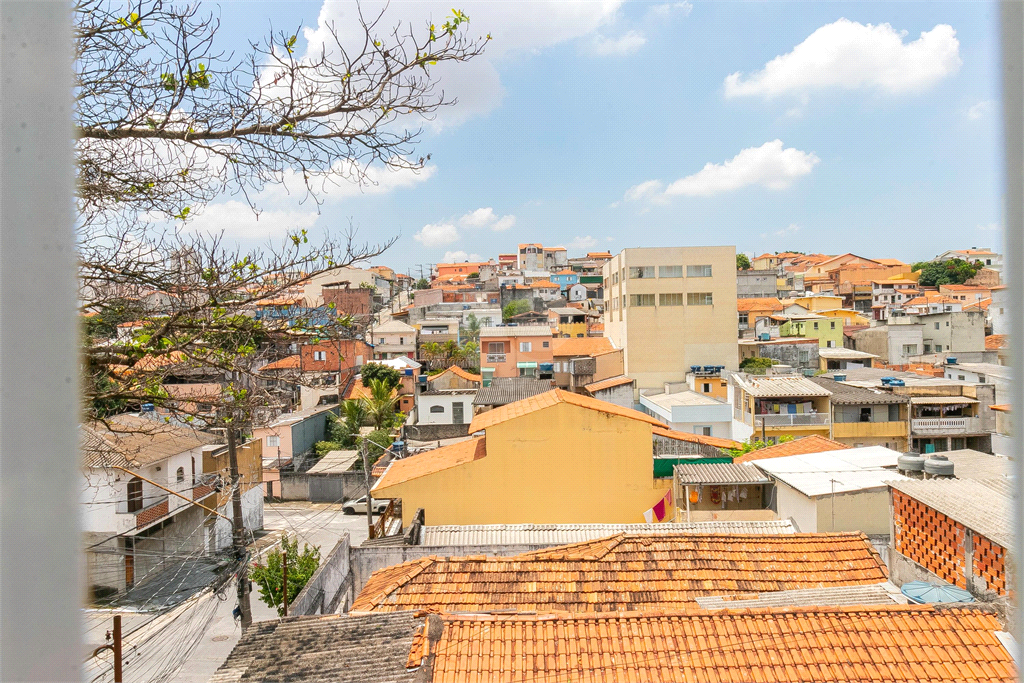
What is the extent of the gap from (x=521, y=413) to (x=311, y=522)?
11.6m

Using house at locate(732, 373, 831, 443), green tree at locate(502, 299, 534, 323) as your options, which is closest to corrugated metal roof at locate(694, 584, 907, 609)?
house at locate(732, 373, 831, 443)

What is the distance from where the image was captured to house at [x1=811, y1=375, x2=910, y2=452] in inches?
757

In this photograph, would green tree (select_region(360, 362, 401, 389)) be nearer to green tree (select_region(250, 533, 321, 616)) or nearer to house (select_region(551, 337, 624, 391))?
house (select_region(551, 337, 624, 391))

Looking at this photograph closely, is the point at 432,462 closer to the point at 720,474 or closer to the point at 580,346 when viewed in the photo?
the point at 720,474

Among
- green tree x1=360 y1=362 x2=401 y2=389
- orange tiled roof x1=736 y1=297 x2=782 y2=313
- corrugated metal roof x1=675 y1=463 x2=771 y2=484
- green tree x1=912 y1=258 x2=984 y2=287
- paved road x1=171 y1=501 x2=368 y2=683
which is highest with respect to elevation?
green tree x1=912 y1=258 x2=984 y2=287

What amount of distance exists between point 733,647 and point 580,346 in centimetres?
2820

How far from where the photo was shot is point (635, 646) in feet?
16.6

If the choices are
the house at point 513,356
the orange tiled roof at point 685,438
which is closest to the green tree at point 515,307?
the house at point 513,356

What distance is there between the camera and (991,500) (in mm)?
6059

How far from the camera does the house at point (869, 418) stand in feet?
63.1

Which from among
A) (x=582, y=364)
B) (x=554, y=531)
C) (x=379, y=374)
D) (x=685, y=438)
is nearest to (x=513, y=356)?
(x=582, y=364)

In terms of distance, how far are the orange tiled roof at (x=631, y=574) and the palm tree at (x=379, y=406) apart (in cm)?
1745

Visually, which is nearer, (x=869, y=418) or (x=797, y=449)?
(x=797, y=449)

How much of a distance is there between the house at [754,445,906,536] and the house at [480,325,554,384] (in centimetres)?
2027
